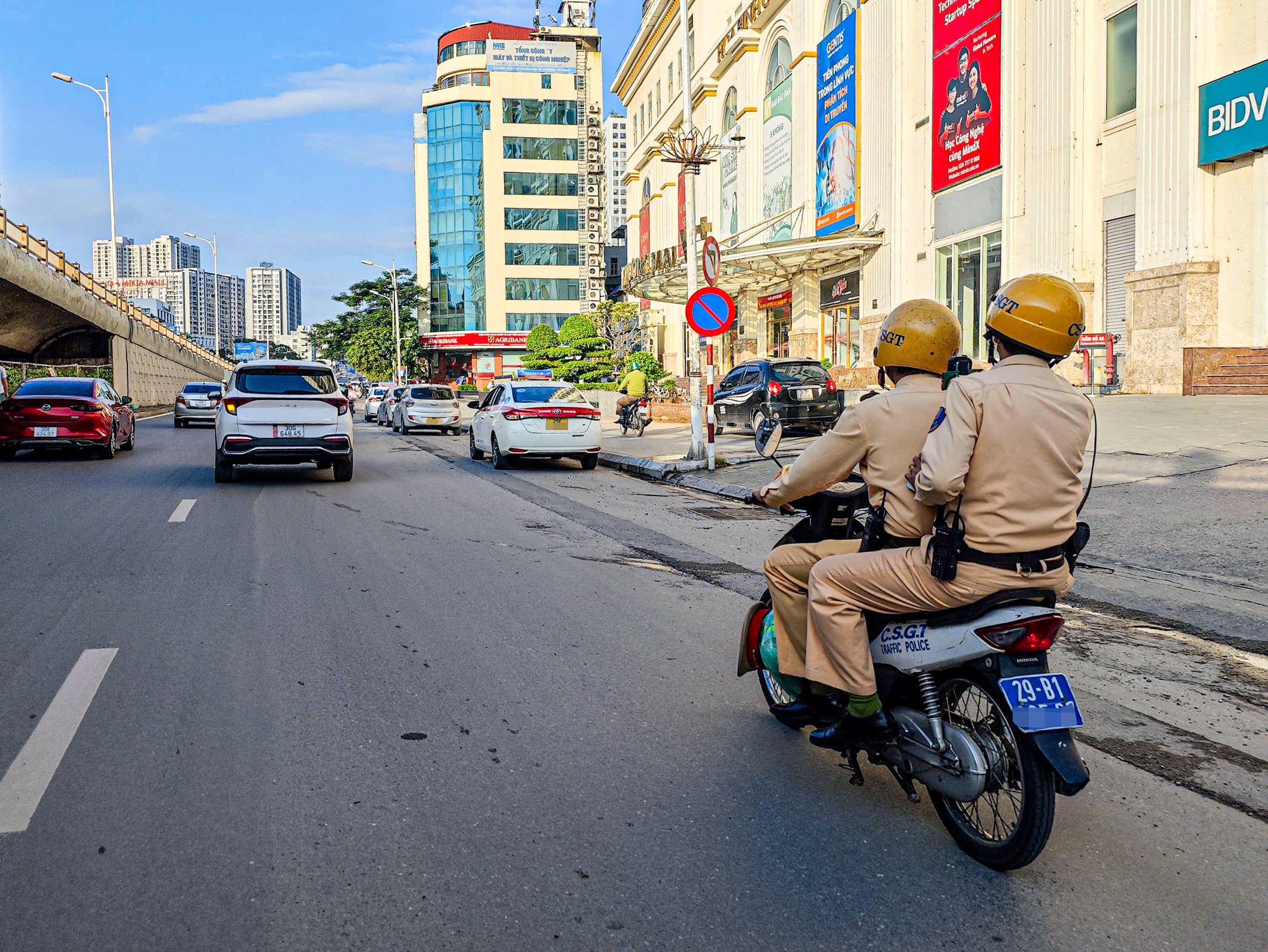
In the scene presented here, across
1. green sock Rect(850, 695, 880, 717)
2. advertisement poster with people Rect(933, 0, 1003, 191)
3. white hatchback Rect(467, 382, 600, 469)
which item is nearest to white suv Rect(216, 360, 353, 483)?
white hatchback Rect(467, 382, 600, 469)

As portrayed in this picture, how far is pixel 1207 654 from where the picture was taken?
596 centimetres

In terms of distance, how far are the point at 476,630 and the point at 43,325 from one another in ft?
151

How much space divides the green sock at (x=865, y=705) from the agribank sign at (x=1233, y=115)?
59.8ft

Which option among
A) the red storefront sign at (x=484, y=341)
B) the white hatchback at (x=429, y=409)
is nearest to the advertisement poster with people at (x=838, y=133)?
the white hatchback at (x=429, y=409)

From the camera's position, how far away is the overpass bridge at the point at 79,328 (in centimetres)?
3397

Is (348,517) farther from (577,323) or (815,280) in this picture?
(577,323)

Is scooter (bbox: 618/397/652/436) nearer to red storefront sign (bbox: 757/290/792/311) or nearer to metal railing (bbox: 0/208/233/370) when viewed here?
Answer: red storefront sign (bbox: 757/290/792/311)

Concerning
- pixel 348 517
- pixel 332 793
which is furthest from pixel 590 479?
pixel 332 793

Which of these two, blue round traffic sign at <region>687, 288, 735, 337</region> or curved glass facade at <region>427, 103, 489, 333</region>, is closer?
blue round traffic sign at <region>687, 288, 735, 337</region>

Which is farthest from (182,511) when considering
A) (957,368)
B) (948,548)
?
(948,548)

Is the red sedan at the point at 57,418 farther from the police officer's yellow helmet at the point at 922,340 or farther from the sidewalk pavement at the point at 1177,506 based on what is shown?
the police officer's yellow helmet at the point at 922,340

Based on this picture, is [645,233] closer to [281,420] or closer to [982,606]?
[281,420]

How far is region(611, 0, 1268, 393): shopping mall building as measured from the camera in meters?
18.9

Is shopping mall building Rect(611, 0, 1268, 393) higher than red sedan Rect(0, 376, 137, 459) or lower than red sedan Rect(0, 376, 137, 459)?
higher
